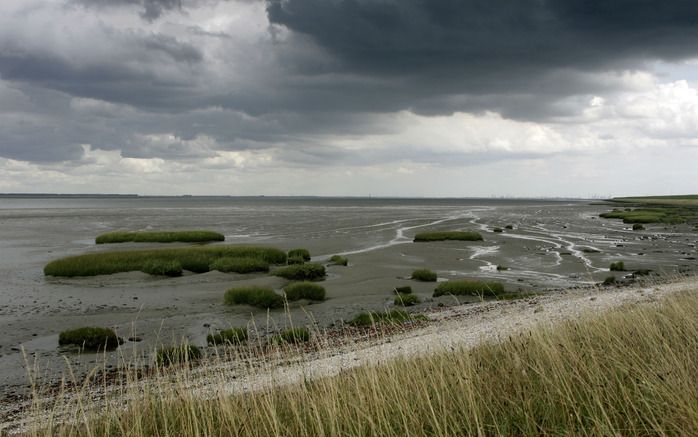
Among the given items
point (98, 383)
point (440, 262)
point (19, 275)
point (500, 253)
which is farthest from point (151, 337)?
point (500, 253)

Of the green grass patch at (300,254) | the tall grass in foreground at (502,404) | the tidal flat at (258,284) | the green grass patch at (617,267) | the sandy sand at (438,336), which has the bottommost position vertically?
the tidal flat at (258,284)

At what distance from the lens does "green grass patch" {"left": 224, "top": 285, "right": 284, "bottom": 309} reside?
2327 cm

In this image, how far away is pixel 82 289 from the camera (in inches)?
1113

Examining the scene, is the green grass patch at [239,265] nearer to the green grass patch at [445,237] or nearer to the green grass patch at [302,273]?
the green grass patch at [302,273]

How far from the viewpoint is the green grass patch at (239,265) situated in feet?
110

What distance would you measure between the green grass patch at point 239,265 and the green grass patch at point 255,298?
956cm

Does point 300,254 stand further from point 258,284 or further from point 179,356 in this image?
point 179,356

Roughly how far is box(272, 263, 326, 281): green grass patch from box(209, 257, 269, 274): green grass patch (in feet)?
8.60

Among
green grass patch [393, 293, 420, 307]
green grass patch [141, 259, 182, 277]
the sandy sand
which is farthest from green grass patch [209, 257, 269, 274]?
the sandy sand

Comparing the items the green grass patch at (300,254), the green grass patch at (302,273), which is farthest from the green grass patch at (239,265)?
the green grass patch at (300,254)

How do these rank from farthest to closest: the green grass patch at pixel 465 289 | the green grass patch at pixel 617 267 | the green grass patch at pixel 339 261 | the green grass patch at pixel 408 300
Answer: the green grass patch at pixel 339 261 < the green grass patch at pixel 617 267 < the green grass patch at pixel 465 289 < the green grass patch at pixel 408 300

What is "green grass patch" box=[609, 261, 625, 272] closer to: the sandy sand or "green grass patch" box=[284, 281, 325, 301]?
the sandy sand

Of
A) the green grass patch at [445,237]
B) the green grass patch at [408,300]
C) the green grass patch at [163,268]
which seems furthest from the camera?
the green grass patch at [445,237]

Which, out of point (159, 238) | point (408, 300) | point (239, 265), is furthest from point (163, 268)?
point (159, 238)
